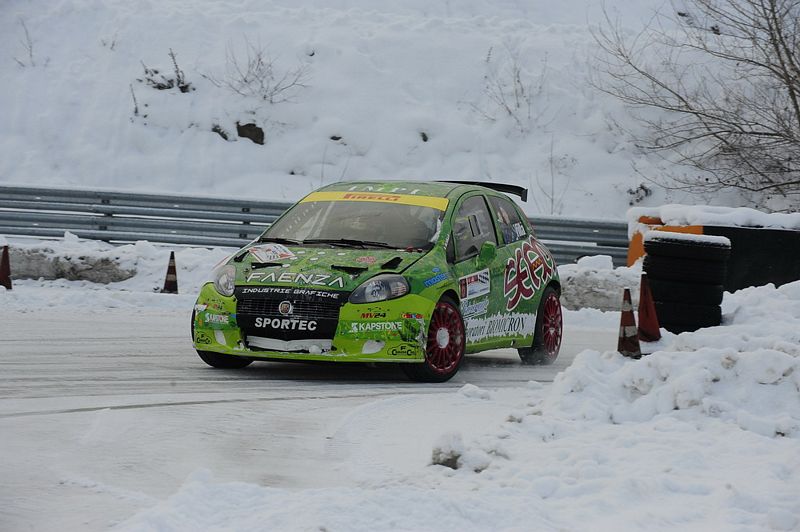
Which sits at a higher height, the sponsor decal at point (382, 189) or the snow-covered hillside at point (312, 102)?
the snow-covered hillside at point (312, 102)

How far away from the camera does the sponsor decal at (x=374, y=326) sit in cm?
848

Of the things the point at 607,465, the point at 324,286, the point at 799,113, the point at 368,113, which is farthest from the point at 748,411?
the point at 368,113

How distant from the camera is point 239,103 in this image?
24797 mm

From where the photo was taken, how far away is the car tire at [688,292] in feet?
31.6

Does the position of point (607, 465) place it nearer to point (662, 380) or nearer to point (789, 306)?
point (662, 380)

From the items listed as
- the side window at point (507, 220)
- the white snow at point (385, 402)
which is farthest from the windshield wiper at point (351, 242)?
the side window at point (507, 220)

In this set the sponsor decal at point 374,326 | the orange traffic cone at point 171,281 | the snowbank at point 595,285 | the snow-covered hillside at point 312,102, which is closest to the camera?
the sponsor decal at point 374,326

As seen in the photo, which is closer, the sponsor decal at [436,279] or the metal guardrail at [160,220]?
the sponsor decal at [436,279]

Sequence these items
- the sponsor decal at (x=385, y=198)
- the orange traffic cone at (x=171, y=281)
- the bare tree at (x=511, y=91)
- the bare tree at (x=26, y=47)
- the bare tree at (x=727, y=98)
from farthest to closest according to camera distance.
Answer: the bare tree at (x=26, y=47)
the bare tree at (x=511, y=91)
the bare tree at (x=727, y=98)
the orange traffic cone at (x=171, y=281)
the sponsor decal at (x=385, y=198)

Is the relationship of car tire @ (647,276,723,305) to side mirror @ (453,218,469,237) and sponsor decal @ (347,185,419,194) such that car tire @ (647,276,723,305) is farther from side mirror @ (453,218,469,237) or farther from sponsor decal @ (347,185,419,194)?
sponsor decal @ (347,185,419,194)

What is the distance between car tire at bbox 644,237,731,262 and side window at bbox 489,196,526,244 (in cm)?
124

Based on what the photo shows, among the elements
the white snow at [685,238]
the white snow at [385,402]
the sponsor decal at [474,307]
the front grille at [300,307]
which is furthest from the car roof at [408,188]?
the white snow at [385,402]

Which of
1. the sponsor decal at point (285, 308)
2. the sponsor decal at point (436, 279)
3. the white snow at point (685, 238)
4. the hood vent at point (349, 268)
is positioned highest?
the white snow at point (685, 238)

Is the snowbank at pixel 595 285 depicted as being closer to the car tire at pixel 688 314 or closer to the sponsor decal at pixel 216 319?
the car tire at pixel 688 314
